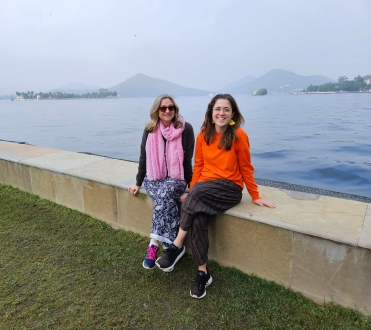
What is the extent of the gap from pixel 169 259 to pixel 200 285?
1.11ft

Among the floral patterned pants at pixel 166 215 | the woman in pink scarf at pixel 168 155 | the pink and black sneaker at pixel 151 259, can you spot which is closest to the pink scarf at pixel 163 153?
the woman in pink scarf at pixel 168 155

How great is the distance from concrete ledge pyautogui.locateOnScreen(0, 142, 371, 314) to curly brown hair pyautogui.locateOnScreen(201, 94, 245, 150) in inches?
19.8

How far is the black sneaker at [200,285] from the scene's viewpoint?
214 centimetres

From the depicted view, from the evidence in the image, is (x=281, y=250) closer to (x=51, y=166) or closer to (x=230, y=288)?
(x=230, y=288)

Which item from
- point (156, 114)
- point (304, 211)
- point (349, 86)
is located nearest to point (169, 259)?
point (304, 211)

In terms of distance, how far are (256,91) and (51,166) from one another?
93162 millimetres

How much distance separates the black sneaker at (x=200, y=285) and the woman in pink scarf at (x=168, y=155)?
428 millimetres

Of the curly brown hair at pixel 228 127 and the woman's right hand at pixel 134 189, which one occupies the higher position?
the curly brown hair at pixel 228 127

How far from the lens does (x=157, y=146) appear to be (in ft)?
8.89

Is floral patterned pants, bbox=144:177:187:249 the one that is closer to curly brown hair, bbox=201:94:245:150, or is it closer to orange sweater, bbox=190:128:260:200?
orange sweater, bbox=190:128:260:200

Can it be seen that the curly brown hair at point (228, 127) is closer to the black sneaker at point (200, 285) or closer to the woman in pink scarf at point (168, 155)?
the woman in pink scarf at point (168, 155)

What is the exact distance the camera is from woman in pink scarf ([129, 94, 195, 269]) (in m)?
2.58

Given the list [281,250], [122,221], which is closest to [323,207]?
[281,250]

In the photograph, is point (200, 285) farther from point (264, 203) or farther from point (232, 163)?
point (232, 163)
